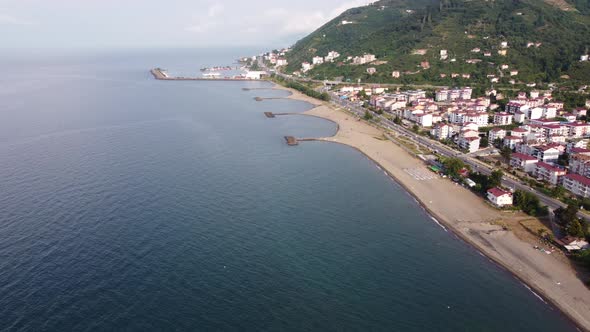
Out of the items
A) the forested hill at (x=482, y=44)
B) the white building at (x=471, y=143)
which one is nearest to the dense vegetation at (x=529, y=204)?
the white building at (x=471, y=143)

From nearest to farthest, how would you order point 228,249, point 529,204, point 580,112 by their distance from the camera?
point 228,249 → point 529,204 → point 580,112

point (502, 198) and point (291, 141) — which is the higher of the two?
point (502, 198)

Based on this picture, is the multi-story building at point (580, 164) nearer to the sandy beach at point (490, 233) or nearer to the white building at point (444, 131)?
the sandy beach at point (490, 233)

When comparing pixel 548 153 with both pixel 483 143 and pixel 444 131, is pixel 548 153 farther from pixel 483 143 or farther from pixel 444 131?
pixel 444 131

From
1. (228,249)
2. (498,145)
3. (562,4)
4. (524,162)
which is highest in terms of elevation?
(562,4)

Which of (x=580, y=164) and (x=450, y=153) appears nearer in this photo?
(x=580, y=164)

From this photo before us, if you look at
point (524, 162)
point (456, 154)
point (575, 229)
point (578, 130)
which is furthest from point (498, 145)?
point (575, 229)

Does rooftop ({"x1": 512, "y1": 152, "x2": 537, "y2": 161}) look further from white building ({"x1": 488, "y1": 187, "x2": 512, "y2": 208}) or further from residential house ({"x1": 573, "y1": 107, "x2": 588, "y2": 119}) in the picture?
residential house ({"x1": 573, "y1": 107, "x2": 588, "y2": 119})

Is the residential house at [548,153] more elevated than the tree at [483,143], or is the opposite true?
the residential house at [548,153]

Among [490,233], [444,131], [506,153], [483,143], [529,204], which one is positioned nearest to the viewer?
[490,233]
